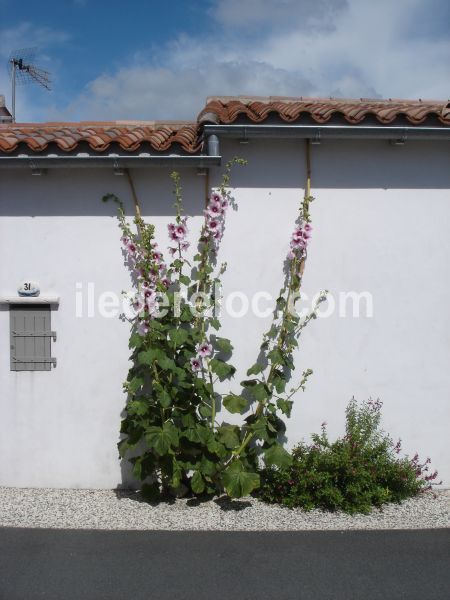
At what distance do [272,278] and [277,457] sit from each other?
1845mm

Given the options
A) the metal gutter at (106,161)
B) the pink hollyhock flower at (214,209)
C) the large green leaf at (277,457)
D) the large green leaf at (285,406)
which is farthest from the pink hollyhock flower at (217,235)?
the large green leaf at (277,457)

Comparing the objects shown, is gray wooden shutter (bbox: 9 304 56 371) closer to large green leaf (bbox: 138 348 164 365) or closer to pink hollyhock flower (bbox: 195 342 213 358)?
large green leaf (bbox: 138 348 164 365)

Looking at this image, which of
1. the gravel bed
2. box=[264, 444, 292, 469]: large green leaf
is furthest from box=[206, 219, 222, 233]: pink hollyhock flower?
the gravel bed

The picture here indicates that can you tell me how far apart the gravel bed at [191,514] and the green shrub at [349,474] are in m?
0.11

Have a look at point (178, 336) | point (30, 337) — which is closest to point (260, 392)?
point (178, 336)

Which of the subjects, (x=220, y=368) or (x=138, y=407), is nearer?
(x=138, y=407)

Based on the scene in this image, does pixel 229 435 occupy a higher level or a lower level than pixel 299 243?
lower

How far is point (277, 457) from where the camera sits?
241 inches

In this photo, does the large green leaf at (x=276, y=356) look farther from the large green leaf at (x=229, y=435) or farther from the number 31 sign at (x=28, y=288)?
the number 31 sign at (x=28, y=288)

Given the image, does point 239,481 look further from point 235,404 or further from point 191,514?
A: point 235,404

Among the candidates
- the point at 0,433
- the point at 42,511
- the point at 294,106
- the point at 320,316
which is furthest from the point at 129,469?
the point at 294,106

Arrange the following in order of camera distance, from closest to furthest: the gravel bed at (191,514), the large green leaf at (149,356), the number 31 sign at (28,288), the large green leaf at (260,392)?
1. the gravel bed at (191,514)
2. the large green leaf at (149,356)
3. the large green leaf at (260,392)
4. the number 31 sign at (28,288)

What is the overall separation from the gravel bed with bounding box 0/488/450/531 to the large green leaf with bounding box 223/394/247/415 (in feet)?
2.98

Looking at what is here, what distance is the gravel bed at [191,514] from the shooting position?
19.0 ft
